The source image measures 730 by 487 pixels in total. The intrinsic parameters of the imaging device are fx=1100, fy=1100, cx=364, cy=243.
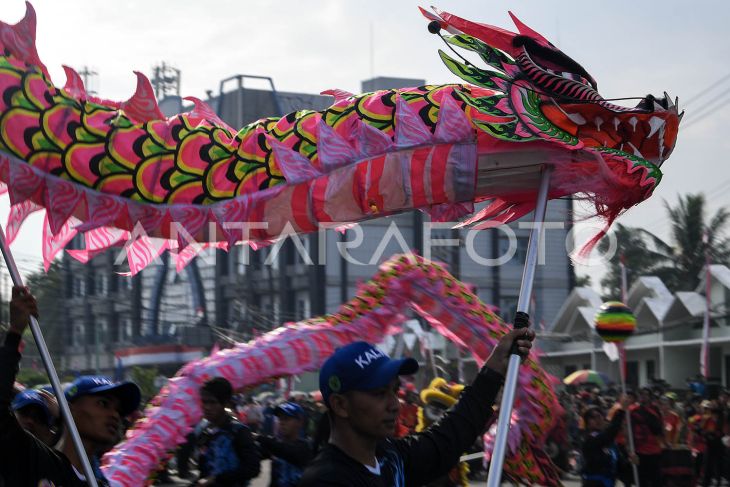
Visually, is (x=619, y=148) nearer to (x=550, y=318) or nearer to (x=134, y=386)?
(x=134, y=386)

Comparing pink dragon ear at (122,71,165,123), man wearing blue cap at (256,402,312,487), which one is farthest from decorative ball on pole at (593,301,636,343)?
pink dragon ear at (122,71,165,123)

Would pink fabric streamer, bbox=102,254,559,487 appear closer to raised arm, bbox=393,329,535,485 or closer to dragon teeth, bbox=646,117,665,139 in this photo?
dragon teeth, bbox=646,117,665,139

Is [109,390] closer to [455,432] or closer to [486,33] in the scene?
[455,432]

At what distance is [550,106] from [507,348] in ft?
5.25

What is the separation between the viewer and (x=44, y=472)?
10.4ft

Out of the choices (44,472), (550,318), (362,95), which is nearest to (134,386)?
(44,472)

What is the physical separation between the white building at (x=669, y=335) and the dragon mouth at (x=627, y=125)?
706 inches

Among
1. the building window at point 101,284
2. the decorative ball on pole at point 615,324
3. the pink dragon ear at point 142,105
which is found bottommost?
the building window at point 101,284

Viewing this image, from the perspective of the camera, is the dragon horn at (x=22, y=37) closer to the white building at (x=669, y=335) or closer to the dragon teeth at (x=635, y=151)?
the dragon teeth at (x=635, y=151)

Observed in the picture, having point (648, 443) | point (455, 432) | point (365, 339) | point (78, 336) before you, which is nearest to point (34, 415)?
point (455, 432)

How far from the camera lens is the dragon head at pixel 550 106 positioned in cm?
474

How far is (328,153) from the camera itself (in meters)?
5.09

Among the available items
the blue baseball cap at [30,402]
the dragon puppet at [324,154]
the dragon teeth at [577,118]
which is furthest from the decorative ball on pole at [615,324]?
the blue baseball cap at [30,402]

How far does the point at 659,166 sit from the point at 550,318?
34227 millimetres
